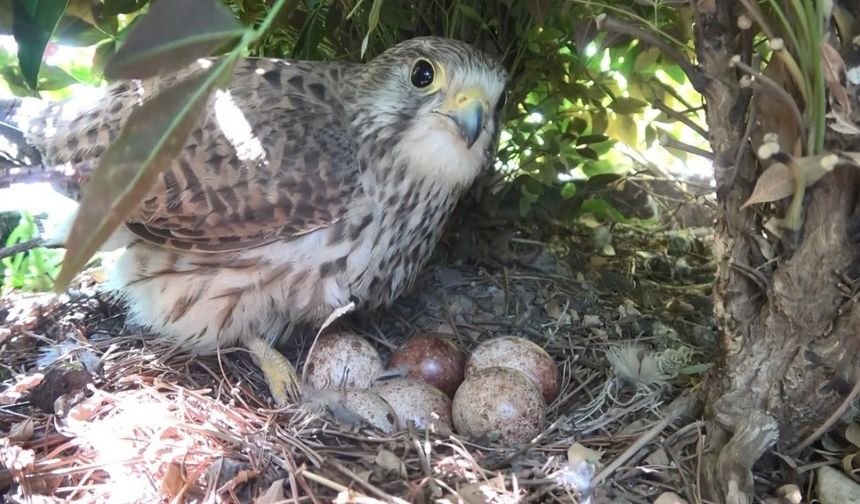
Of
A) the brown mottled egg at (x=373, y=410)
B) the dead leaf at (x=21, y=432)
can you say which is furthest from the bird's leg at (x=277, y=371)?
the dead leaf at (x=21, y=432)

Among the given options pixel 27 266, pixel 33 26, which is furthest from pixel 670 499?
pixel 27 266

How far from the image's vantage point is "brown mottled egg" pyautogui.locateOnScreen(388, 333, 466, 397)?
6.64 feet

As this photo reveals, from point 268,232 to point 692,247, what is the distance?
1.84 metres

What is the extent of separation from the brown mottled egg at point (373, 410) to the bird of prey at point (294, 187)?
0.28 meters

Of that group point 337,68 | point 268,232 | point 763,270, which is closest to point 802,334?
point 763,270

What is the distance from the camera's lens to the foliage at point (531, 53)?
193 cm

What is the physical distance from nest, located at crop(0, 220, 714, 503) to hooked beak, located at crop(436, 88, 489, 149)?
0.69 metres

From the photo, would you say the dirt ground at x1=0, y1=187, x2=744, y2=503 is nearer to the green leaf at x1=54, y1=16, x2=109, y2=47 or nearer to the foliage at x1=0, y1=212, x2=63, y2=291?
the foliage at x1=0, y1=212, x2=63, y2=291

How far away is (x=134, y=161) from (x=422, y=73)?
1.27 meters

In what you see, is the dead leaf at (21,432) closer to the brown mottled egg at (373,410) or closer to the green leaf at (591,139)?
the brown mottled egg at (373,410)

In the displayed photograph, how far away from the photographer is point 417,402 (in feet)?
6.08

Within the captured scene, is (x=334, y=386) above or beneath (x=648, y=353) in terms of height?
beneath

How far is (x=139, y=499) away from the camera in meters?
1.42

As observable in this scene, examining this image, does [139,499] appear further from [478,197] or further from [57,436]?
[478,197]
